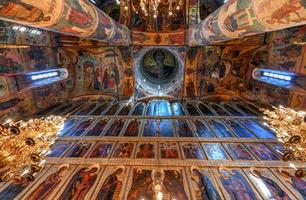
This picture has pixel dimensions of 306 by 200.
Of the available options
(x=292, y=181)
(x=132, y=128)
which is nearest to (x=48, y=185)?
(x=132, y=128)

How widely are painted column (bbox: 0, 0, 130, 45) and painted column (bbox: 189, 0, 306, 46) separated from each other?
3.99 meters

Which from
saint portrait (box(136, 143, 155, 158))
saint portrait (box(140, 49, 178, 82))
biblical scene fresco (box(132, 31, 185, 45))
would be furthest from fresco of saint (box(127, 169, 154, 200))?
saint portrait (box(140, 49, 178, 82))

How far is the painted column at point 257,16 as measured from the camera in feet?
9.61

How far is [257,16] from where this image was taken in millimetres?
3654

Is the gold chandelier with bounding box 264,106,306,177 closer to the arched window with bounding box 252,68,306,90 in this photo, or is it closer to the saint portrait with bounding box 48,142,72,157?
the arched window with bounding box 252,68,306,90

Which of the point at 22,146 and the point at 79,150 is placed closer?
the point at 22,146

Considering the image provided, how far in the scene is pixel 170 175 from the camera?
524 centimetres

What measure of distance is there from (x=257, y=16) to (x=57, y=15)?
168 inches

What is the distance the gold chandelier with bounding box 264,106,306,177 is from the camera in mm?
3641

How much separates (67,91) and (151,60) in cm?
759

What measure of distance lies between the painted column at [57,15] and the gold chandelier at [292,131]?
18.4 feet

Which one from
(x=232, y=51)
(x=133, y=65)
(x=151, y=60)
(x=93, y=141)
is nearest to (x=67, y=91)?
(x=133, y=65)

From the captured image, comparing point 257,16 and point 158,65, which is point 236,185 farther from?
point 158,65

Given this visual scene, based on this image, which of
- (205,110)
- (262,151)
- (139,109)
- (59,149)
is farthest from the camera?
(139,109)
